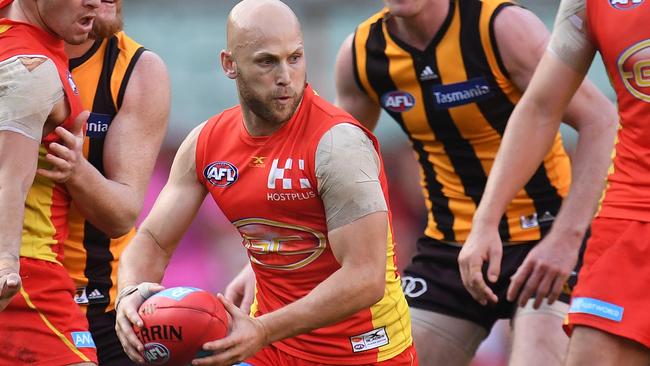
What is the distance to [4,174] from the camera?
14.1 ft

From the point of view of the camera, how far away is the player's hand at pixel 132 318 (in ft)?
13.8

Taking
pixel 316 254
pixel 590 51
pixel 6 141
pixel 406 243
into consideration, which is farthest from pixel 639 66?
pixel 406 243

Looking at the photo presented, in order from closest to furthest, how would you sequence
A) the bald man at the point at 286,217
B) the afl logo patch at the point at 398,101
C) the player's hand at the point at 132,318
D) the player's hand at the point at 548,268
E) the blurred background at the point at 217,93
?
1. the player's hand at the point at 132,318
2. the bald man at the point at 286,217
3. the player's hand at the point at 548,268
4. the afl logo patch at the point at 398,101
5. the blurred background at the point at 217,93

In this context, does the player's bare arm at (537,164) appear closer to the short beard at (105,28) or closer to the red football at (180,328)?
the red football at (180,328)

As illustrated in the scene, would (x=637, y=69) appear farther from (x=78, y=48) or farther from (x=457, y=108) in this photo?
(x=78, y=48)

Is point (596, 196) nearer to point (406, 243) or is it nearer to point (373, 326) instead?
point (373, 326)

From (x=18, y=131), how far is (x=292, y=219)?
1035 millimetres

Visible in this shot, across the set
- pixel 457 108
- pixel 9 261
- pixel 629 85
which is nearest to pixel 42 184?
pixel 9 261

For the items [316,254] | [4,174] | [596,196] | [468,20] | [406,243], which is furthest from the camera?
[406,243]

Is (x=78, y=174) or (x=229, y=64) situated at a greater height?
(x=229, y=64)

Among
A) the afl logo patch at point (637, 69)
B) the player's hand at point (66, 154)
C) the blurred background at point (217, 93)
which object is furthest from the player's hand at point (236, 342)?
the blurred background at point (217, 93)

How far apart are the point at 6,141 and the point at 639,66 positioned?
2269 mm

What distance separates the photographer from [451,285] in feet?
19.6

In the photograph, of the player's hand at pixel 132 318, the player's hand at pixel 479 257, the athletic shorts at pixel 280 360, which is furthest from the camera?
the player's hand at pixel 479 257
